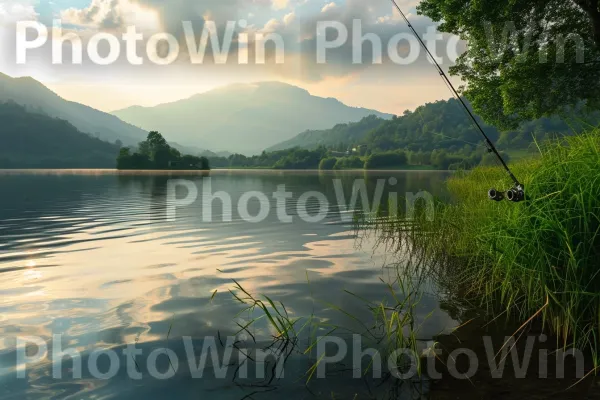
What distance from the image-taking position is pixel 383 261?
12914 millimetres

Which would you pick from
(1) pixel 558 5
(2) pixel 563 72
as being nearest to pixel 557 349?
(2) pixel 563 72

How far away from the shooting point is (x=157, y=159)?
178625 millimetres

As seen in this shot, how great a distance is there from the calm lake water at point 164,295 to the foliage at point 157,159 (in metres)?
165

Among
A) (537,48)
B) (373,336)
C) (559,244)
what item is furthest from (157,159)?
(559,244)

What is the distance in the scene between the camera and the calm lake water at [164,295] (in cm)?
564

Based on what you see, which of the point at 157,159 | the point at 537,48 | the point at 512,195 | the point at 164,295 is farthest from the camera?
the point at 157,159

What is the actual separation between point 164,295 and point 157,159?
180001mm

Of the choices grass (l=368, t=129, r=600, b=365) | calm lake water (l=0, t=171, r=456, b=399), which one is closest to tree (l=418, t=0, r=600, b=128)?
calm lake water (l=0, t=171, r=456, b=399)

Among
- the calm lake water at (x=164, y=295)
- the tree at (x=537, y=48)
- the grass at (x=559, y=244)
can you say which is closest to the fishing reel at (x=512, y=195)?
the grass at (x=559, y=244)

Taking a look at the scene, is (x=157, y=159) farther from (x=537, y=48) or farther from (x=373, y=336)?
(x=373, y=336)

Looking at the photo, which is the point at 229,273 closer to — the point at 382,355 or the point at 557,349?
the point at 382,355

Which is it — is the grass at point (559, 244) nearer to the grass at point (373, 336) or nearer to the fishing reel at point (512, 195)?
the fishing reel at point (512, 195)

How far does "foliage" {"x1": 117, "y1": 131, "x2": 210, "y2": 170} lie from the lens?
174 metres

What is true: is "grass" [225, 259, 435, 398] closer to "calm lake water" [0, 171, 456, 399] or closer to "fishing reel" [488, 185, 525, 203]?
"calm lake water" [0, 171, 456, 399]
